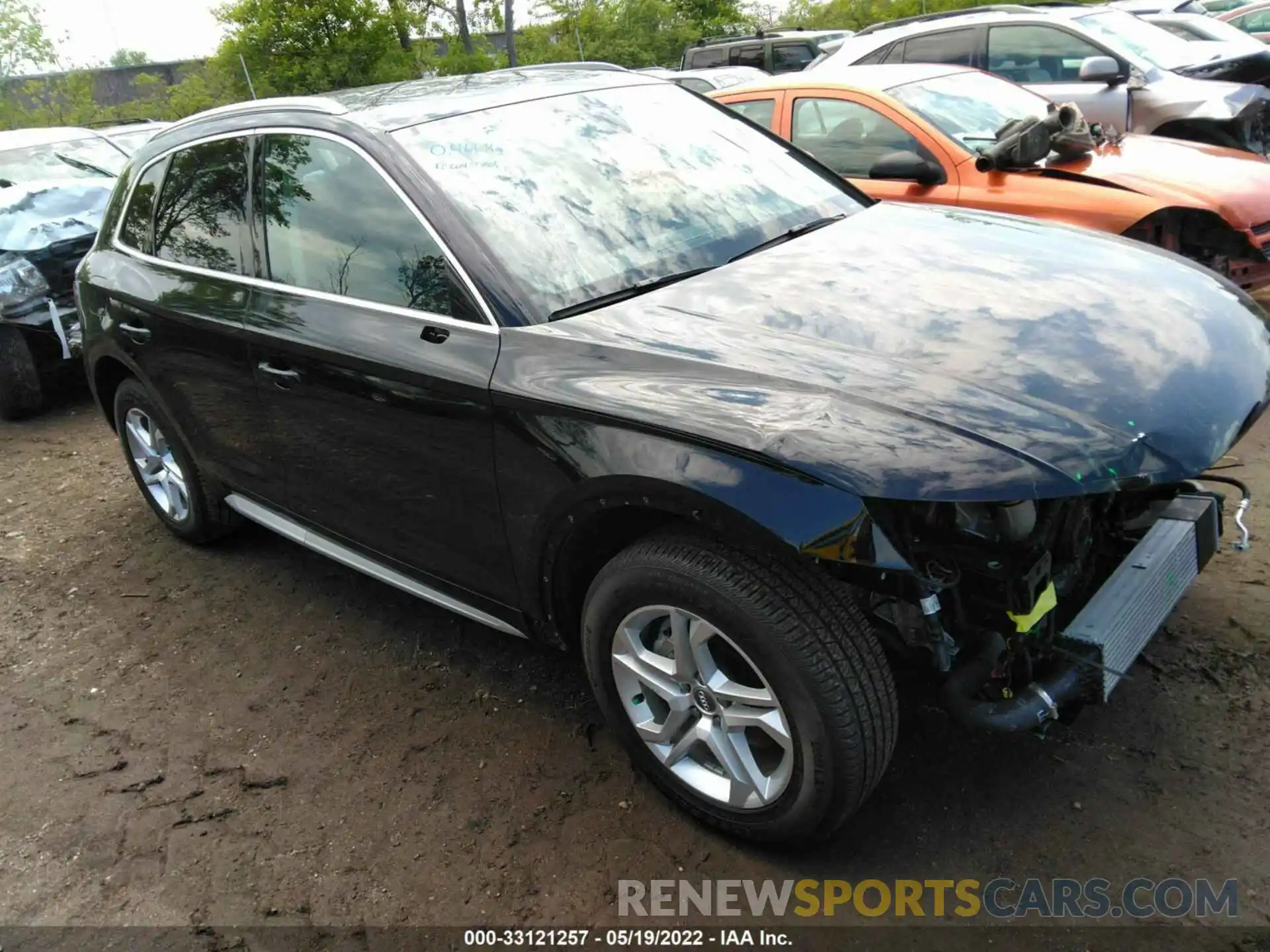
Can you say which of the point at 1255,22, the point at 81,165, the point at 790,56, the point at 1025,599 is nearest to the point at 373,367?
the point at 1025,599

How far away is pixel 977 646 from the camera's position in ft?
7.73

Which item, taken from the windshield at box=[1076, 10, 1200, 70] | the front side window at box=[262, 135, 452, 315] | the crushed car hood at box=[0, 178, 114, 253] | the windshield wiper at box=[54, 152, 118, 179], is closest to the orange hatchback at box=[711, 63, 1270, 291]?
the windshield at box=[1076, 10, 1200, 70]

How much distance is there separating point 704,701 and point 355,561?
1.44 meters

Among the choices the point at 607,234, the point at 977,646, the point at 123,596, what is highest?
the point at 607,234

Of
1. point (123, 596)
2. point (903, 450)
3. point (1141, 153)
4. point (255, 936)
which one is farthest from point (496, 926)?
point (1141, 153)

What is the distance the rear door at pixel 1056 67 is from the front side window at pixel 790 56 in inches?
316

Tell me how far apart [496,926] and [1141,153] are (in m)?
5.14

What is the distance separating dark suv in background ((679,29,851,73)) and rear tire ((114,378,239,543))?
12932mm

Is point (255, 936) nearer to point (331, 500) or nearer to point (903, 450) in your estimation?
point (331, 500)

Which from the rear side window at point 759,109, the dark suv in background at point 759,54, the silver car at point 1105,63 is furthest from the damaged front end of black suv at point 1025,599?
the dark suv in background at point 759,54

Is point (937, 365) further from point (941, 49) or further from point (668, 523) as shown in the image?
point (941, 49)

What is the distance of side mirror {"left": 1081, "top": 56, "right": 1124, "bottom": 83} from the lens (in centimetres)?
725

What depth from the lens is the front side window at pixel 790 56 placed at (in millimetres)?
15758

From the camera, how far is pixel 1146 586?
7.84ft
